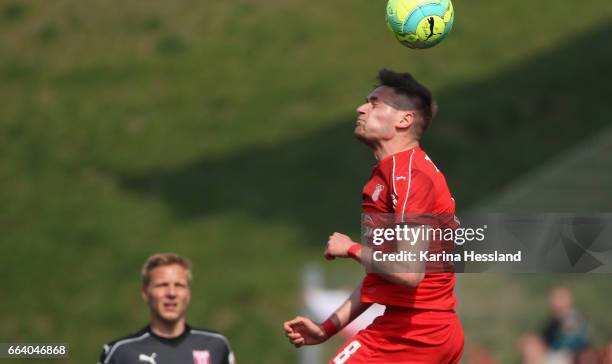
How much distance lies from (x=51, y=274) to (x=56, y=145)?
120 inches

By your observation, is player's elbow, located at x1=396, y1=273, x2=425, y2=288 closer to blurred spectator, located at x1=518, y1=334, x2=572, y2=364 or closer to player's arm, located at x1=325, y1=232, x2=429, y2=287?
player's arm, located at x1=325, y1=232, x2=429, y2=287

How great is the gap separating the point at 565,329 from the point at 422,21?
20.5 feet

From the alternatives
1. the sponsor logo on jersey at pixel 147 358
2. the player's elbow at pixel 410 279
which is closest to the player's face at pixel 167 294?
the sponsor logo on jersey at pixel 147 358

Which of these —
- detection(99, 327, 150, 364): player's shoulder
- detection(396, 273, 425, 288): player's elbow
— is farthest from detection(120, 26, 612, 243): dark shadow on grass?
detection(396, 273, 425, 288): player's elbow

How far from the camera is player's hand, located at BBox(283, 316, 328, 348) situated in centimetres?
759

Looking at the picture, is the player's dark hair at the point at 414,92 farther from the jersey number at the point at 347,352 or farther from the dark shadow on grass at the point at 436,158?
the dark shadow on grass at the point at 436,158

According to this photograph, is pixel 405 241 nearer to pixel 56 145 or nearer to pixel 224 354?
pixel 224 354

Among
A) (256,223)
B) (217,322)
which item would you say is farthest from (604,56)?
(217,322)

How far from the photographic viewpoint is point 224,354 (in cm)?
896

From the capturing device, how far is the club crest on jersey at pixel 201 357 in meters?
8.85

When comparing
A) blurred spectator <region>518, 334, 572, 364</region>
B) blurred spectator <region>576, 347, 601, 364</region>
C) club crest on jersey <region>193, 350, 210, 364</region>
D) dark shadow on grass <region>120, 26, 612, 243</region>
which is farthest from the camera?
dark shadow on grass <region>120, 26, 612, 243</region>

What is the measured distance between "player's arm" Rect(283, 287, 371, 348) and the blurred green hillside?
34.7 ft

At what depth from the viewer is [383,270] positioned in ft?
23.4

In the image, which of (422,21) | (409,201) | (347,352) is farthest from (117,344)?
(422,21)
